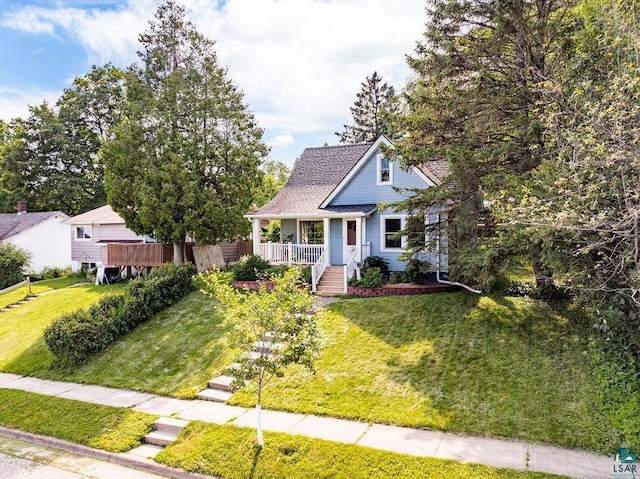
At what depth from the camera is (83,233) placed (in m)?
27.8

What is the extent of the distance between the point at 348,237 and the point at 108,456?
12725 millimetres

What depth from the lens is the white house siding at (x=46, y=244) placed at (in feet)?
98.8

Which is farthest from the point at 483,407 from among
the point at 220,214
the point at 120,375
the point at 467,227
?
the point at 220,214

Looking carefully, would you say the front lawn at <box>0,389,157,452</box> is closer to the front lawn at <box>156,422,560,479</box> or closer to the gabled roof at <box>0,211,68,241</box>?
the front lawn at <box>156,422,560,479</box>

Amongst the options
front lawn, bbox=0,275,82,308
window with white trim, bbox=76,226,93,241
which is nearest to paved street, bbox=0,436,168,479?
front lawn, bbox=0,275,82,308

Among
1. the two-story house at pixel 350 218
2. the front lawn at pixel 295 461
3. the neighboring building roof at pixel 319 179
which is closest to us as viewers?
the front lawn at pixel 295 461

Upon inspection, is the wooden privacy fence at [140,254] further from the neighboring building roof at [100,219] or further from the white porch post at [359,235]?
the white porch post at [359,235]

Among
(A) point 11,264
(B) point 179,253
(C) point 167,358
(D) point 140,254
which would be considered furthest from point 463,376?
(A) point 11,264

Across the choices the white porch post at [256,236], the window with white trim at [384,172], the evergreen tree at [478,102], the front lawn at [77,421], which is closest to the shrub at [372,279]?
the evergreen tree at [478,102]

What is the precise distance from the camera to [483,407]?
8031mm

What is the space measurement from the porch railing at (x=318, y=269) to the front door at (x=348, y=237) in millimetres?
1091

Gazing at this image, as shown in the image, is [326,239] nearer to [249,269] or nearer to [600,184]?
[249,269]

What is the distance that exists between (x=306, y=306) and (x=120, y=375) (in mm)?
7194

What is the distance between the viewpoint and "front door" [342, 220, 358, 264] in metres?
18.3
